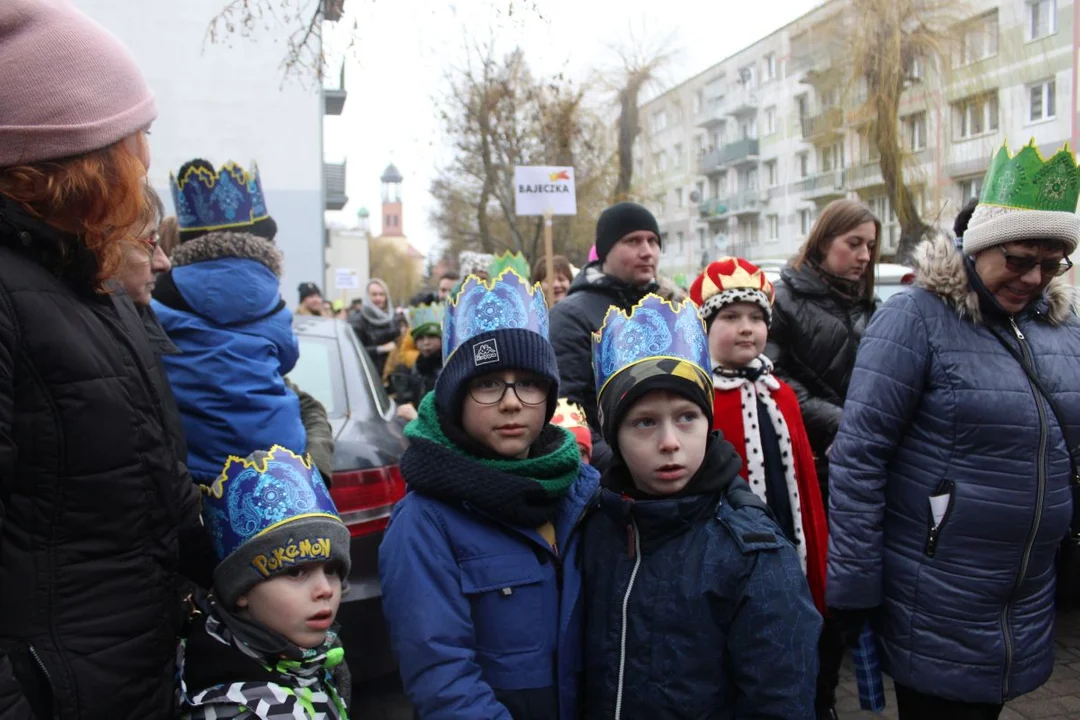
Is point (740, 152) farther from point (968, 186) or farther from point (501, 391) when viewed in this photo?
point (501, 391)

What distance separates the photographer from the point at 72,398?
1405 millimetres

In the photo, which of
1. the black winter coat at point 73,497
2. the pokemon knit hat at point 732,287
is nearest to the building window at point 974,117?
the pokemon knit hat at point 732,287

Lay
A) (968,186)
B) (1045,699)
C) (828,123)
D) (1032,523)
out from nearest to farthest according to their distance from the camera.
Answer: (1032,523)
(1045,699)
(828,123)
(968,186)

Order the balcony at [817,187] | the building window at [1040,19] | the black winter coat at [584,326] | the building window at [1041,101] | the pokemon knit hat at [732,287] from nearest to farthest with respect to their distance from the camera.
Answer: the pokemon knit hat at [732,287]
the black winter coat at [584,326]
the building window at [1040,19]
the building window at [1041,101]
the balcony at [817,187]

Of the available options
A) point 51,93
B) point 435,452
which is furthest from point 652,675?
point 51,93

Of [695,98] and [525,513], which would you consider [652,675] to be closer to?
[525,513]

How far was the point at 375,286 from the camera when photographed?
10.9 meters

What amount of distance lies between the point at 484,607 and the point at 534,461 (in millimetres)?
356

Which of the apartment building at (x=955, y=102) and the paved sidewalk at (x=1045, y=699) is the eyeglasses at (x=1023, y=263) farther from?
the paved sidewalk at (x=1045, y=699)

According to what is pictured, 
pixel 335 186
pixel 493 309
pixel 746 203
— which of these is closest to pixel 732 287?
pixel 493 309

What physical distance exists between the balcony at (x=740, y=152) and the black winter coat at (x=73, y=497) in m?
45.9

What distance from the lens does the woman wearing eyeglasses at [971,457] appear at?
2.45 m

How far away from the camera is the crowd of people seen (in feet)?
4.66

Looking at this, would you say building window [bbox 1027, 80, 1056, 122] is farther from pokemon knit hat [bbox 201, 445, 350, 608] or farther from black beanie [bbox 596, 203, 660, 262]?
pokemon knit hat [bbox 201, 445, 350, 608]
